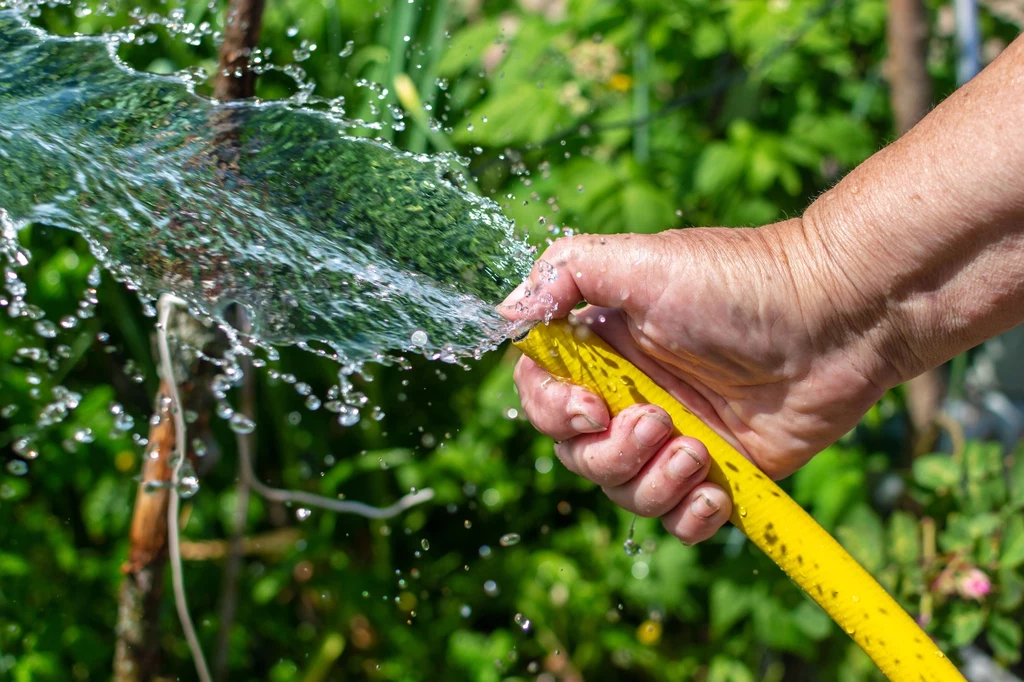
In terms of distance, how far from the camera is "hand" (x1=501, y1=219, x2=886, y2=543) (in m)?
1.37

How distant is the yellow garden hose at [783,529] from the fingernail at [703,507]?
0.09 ft

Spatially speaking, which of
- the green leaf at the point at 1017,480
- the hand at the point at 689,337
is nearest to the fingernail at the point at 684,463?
the hand at the point at 689,337

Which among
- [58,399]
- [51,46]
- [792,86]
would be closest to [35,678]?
[58,399]

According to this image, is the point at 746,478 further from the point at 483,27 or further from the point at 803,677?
the point at 803,677

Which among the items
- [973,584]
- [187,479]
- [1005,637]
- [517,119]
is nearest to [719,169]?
[517,119]

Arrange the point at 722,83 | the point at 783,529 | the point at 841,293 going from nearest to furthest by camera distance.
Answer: the point at 783,529 < the point at 841,293 < the point at 722,83

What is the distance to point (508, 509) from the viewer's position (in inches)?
97.1

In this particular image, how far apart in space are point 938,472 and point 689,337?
1.04 metres

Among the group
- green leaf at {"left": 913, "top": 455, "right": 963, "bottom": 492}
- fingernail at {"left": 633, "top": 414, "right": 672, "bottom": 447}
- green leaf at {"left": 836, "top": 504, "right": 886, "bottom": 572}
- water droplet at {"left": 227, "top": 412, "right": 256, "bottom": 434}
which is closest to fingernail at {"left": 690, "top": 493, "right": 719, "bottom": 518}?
fingernail at {"left": 633, "top": 414, "right": 672, "bottom": 447}

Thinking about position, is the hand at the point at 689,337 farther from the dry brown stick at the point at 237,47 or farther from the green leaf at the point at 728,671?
the green leaf at the point at 728,671

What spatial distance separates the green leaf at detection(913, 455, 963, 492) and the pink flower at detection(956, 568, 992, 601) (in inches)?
7.7

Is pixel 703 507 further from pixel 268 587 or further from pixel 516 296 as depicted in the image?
pixel 268 587

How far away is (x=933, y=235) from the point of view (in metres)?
1.31

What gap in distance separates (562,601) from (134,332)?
1.23 metres
